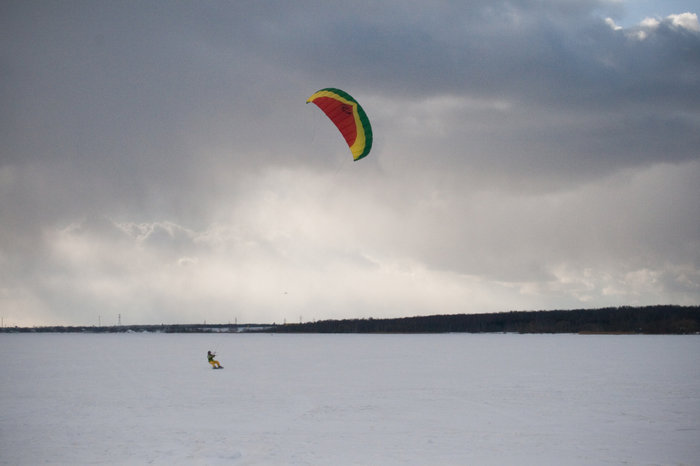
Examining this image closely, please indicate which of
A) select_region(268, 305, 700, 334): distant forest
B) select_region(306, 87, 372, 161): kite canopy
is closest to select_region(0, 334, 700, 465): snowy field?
select_region(306, 87, 372, 161): kite canopy

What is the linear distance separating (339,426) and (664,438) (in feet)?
19.4

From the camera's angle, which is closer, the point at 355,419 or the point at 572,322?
the point at 355,419

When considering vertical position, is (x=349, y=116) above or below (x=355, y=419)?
above

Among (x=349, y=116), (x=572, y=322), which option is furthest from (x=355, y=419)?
(x=572, y=322)

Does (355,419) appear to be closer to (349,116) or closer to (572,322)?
(349,116)

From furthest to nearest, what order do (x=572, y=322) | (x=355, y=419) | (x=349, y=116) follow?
(x=572, y=322) → (x=349, y=116) → (x=355, y=419)

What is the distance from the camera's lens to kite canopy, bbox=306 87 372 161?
20000mm

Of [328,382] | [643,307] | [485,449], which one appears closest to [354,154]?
[328,382]

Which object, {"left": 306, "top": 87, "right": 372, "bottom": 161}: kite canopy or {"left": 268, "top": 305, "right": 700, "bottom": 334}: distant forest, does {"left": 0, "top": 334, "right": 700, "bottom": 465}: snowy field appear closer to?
{"left": 306, "top": 87, "right": 372, "bottom": 161}: kite canopy

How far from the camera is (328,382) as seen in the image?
69.2 ft

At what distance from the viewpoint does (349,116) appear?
2034 cm

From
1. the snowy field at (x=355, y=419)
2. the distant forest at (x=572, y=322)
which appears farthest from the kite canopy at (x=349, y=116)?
the distant forest at (x=572, y=322)

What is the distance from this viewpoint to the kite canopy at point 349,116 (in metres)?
20.0

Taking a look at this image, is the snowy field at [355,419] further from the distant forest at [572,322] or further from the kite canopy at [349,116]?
the distant forest at [572,322]
